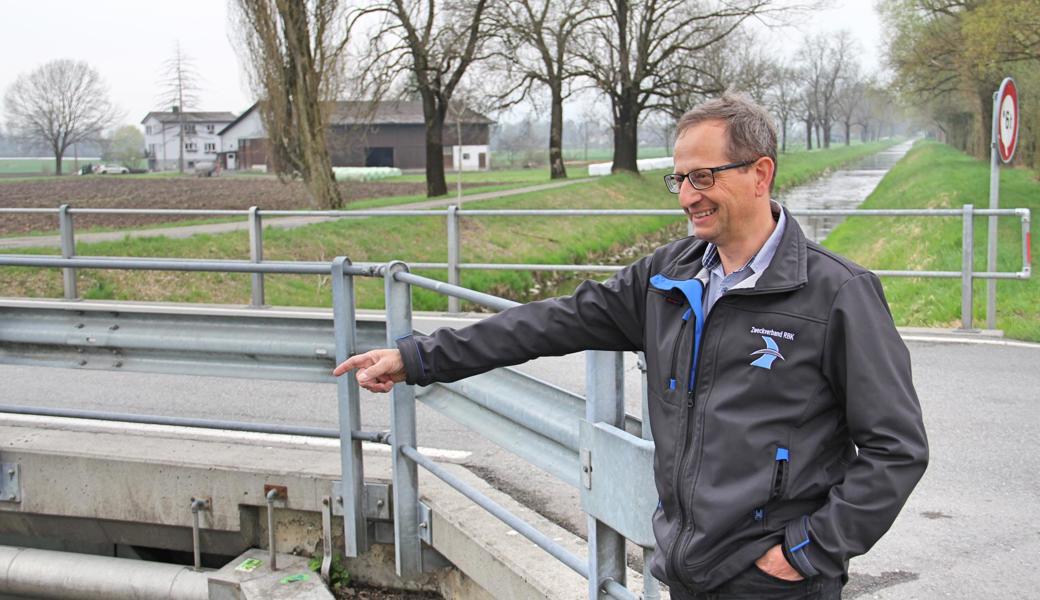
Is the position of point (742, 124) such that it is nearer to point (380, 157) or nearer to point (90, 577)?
point (90, 577)

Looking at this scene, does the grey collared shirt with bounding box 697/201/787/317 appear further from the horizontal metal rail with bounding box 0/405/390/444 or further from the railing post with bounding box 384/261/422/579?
A: the horizontal metal rail with bounding box 0/405/390/444

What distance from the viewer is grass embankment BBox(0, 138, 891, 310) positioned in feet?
55.7

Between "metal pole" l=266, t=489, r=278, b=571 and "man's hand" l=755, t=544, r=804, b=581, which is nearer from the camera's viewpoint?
"man's hand" l=755, t=544, r=804, b=581

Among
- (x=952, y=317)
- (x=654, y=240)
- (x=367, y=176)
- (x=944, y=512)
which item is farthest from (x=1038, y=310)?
(x=367, y=176)

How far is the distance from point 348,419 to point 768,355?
9.97 feet

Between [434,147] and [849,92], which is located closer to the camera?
[434,147]

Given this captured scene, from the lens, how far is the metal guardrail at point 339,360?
3812mm

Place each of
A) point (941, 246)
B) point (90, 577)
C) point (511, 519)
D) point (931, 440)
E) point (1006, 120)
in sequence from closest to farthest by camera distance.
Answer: point (511, 519)
point (90, 577)
point (931, 440)
point (1006, 120)
point (941, 246)

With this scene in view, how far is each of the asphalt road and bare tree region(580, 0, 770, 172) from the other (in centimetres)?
3496

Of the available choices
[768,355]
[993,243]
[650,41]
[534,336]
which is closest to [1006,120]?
[993,243]

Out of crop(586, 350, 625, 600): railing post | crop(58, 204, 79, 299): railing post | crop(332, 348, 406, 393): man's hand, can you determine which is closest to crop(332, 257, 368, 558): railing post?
crop(332, 348, 406, 393): man's hand

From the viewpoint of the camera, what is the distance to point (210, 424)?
5.53 m

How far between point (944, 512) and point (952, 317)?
7915mm

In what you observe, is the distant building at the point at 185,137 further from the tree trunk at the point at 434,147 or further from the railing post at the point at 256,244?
the railing post at the point at 256,244
